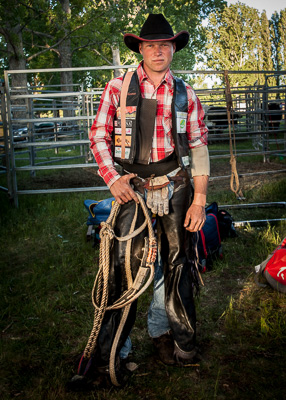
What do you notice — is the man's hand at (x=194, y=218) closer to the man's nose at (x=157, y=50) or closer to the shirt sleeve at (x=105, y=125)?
the shirt sleeve at (x=105, y=125)

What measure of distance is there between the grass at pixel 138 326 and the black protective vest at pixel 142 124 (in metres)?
1.44

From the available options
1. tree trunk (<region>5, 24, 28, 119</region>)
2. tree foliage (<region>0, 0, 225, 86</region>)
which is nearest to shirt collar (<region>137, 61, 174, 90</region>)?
tree foliage (<region>0, 0, 225, 86</region>)

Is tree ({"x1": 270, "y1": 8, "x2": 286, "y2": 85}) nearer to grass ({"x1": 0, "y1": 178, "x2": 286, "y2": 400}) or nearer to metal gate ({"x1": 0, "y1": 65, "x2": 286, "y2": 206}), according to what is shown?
metal gate ({"x1": 0, "y1": 65, "x2": 286, "y2": 206})

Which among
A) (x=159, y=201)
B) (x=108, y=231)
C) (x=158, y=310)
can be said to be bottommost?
(x=158, y=310)

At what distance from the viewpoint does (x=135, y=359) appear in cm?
291

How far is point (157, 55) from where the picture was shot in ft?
8.38

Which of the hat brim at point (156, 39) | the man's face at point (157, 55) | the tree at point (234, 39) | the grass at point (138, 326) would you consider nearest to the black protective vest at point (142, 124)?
the man's face at point (157, 55)

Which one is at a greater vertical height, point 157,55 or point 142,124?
point 157,55

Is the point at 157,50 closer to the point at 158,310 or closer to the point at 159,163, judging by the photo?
the point at 159,163

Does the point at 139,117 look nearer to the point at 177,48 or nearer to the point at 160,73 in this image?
the point at 160,73

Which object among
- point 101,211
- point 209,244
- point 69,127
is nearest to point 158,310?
point 209,244

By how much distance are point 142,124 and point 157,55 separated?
0.44 metres

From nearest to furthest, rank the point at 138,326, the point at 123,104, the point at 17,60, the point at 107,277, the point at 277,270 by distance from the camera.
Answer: the point at 107,277, the point at 123,104, the point at 138,326, the point at 277,270, the point at 17,60

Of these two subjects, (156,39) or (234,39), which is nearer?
(156,39)
